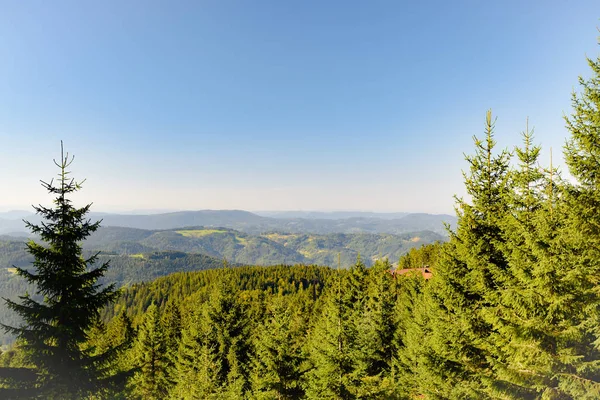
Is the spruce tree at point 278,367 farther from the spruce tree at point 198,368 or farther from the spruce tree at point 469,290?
the spruce tree at point 469,290

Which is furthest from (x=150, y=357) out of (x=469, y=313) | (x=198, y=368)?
(x=469, y=313)

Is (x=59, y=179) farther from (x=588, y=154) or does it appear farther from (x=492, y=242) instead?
(x=588, y=154)

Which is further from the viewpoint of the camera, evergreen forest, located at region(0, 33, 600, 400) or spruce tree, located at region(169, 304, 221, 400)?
spruce tree, located at region(169, 304, 221, 400)

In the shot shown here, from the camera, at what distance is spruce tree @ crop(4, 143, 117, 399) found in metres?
11.4

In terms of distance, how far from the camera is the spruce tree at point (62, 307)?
449 inches

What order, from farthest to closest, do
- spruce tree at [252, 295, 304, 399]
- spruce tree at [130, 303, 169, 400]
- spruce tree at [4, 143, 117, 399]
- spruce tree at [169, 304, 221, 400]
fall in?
1. spruce tree at [130, 303, 169, 400]
2. spruce tree at [169, 304, 221, 400]
3. spruce tree at [252, 295, 304, 399]
4. spruce tree at [4, 143, 117, 399]

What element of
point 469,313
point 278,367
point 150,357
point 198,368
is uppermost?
point 469,313

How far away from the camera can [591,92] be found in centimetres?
1004

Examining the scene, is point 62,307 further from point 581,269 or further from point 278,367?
point 581,269

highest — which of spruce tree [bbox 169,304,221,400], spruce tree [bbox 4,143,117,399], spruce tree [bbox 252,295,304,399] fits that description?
spruce tree [bbox 4,143,117,399]

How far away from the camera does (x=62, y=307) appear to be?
1182cm

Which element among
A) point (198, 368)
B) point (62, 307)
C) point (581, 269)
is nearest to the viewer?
point (581, 269)

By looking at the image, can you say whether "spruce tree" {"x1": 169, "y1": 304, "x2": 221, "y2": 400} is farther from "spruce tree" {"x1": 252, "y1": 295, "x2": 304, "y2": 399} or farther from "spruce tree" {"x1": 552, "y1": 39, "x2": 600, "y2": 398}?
"spruce tree" {"x1": 552, "y1": 39, "x2": 600, "y2": 398}

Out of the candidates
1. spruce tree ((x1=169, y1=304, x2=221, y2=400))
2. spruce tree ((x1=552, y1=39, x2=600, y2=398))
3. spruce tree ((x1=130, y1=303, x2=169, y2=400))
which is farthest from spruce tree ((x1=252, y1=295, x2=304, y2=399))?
spruce tree ((x1=130, y1=303, x2=169, y2=400))
